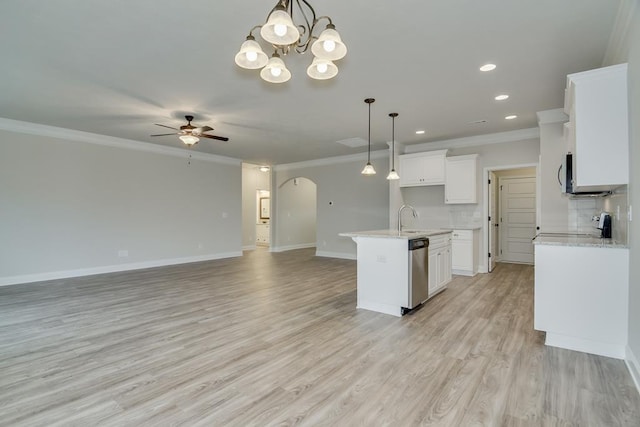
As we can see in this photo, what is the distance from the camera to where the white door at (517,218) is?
7.36m

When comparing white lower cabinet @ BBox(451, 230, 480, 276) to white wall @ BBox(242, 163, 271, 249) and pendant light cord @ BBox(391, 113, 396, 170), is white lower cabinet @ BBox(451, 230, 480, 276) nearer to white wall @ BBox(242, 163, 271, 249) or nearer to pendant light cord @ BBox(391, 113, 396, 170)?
pendant light cord @ BBox(391, 113, 396, 170)

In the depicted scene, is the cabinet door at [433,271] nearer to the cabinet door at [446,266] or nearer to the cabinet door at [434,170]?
the cabinet door at [446,266]

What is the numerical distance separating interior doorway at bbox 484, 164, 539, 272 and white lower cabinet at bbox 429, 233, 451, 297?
3.19m

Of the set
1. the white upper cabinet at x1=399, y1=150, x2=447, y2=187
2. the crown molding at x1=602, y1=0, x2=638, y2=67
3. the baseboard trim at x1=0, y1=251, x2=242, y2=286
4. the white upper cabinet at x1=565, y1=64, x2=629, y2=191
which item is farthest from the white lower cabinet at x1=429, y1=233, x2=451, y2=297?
the baseboard trim at x1=0, y1=251, x2=242, y2=286

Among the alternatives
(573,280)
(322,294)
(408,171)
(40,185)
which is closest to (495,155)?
(408,171)

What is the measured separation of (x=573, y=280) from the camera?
8.86ft

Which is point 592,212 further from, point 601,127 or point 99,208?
point 99,208

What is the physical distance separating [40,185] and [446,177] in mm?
7520

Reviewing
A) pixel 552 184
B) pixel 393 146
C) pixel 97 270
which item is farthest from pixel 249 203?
pixel 552 184

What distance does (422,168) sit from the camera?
650 centimetres

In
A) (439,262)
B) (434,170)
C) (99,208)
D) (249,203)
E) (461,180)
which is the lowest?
(439,262)

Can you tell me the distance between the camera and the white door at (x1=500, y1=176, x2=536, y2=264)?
24.2 feet

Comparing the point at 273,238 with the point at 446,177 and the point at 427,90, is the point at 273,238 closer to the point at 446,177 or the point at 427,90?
the point at 446,177

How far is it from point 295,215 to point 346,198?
2.81 meters
